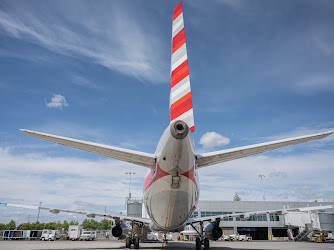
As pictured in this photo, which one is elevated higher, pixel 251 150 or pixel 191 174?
pixel 251 150

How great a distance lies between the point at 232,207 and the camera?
55656 mm

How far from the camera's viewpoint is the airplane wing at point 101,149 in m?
6.31

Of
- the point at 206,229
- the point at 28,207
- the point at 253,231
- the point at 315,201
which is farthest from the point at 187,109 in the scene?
the point at 315,201

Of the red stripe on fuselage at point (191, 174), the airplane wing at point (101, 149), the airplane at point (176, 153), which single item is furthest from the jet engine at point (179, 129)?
the red stripe on fuselage at point (191, 174)

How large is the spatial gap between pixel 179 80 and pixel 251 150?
4.44m

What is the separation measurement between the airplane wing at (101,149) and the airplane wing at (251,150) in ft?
6.46

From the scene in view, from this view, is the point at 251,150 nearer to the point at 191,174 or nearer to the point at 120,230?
Result: the point at 191,174

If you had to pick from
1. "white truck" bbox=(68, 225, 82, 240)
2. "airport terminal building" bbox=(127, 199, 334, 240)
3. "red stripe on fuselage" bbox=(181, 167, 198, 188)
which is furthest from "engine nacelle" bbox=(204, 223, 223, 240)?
"airport terminal building" bbox=(127, 199, 334, 240)

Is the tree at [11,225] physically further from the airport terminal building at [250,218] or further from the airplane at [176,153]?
the airplane at [176,153]

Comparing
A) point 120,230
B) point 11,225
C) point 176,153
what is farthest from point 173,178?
point 11,225

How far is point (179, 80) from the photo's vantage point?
32.3ft

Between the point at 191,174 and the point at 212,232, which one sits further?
the point at 212,232

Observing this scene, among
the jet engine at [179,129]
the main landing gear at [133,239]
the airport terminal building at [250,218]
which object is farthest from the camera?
the airport terminal building at [250,218]

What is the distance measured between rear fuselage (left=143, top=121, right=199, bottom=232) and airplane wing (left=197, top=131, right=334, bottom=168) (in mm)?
565
